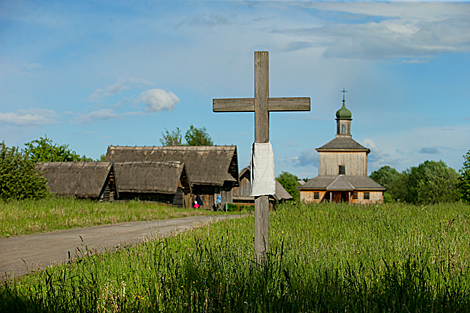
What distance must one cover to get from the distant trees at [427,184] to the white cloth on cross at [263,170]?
55.3m

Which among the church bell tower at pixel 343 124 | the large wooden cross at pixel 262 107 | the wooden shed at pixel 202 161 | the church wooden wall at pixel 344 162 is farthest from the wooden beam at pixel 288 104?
the church bell tower at pixel 343 124

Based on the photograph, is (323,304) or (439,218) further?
(439,218)

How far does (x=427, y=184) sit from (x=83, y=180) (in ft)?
198

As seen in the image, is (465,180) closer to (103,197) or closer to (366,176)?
(366,176)

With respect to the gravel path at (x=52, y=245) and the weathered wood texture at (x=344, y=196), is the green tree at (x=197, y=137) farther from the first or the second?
the gravel path at (x=52, y=245)

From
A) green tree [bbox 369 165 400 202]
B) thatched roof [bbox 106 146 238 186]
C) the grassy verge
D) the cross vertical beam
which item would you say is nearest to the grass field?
the cross vertical beam

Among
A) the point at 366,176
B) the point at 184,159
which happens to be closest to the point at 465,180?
the point at 366,176

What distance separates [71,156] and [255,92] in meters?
43.5

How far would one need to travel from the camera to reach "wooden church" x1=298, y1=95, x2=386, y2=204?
60.1m

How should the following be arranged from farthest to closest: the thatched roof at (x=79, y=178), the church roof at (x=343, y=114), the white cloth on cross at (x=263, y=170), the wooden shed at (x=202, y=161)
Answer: the church roof at (x=343, y=114) → the wooden shed at (x=202, y=161) → the thatched roof at (x=79, y=178) → the white cloth on cross at (x=263, y=170)

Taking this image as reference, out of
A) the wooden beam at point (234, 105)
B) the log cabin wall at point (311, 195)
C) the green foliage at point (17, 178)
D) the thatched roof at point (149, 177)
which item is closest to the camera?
the wooden beam at point (234, 105)

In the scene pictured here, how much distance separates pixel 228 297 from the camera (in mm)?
4098

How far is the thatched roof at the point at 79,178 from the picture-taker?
2798 cm

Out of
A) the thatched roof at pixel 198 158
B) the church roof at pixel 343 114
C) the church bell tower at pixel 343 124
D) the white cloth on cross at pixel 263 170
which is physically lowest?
the white cloth on cross at pixel 263 170
